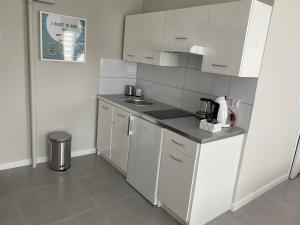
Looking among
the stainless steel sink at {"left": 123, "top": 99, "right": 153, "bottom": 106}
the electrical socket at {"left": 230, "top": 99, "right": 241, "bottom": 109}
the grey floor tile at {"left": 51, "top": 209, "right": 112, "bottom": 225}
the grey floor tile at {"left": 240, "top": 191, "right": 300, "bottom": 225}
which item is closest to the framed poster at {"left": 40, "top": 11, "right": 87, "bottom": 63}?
the stainless steel sink at {"left": 123, "top": 99, "right": 153, "bottom": 106}

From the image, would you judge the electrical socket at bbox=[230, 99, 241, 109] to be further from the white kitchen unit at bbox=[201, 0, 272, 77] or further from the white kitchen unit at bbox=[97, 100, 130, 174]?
the white kitchen unit at bbox=[97, 100, 130, 174]

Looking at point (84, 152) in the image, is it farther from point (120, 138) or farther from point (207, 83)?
point (207, 83)

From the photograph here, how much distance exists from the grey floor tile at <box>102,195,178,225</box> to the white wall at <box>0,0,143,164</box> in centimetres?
123

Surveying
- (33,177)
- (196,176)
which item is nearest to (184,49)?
(196,176)

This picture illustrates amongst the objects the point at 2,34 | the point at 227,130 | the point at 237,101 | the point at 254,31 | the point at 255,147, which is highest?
the point at 254,31

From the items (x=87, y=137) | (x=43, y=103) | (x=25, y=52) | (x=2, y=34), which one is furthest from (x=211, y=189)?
(x=2, y=34)

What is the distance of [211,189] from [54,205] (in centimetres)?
144

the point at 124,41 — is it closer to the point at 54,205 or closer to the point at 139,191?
the point at 139,191

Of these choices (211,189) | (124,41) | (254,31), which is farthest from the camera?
(124,41)

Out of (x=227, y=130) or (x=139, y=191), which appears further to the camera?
(x=139, y=191)

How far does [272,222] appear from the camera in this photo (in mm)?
2182

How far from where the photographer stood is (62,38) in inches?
105

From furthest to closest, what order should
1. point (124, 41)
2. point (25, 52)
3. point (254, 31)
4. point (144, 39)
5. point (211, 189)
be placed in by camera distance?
point (124, 41), point (144, 39), point (25, 52), point (211, 189), point (254, 31)

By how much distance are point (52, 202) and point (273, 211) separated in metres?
2.19
